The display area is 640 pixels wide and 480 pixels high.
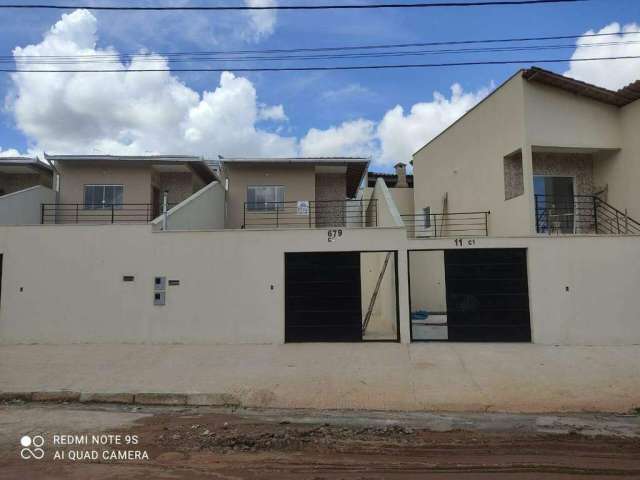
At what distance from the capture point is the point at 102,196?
17.4 meters

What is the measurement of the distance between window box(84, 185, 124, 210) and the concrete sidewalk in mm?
7168

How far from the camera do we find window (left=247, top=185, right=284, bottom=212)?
18016 millimetres

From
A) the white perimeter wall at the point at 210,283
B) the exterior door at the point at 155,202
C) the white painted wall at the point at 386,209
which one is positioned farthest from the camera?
the exterior door at the point at 155,202

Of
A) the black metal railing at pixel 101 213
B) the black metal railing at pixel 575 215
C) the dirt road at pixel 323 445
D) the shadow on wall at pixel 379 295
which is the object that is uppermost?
the black metal railing at pixel 101 213

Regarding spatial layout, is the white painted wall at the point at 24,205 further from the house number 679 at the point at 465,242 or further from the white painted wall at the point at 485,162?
the white painted wall at the point at 485,162

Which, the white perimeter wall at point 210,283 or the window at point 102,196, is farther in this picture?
the window at point 102,196

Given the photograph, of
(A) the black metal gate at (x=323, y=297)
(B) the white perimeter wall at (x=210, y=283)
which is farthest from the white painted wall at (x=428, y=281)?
(A) the black metal gate at (x=323, y=297)

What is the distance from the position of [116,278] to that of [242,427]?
739 cm

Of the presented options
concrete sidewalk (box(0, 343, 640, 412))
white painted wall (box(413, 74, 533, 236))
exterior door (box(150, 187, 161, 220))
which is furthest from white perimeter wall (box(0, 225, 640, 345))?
exterior door (box(150, 187, 161, 220))

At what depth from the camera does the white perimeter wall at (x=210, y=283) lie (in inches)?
452

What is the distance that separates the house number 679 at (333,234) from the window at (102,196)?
9382 millimetres

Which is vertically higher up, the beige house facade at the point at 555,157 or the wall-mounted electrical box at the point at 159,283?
the beige house facade at the point at 555,157

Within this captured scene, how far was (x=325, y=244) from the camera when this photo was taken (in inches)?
474

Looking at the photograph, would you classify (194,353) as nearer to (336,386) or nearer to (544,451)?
(336,386)
